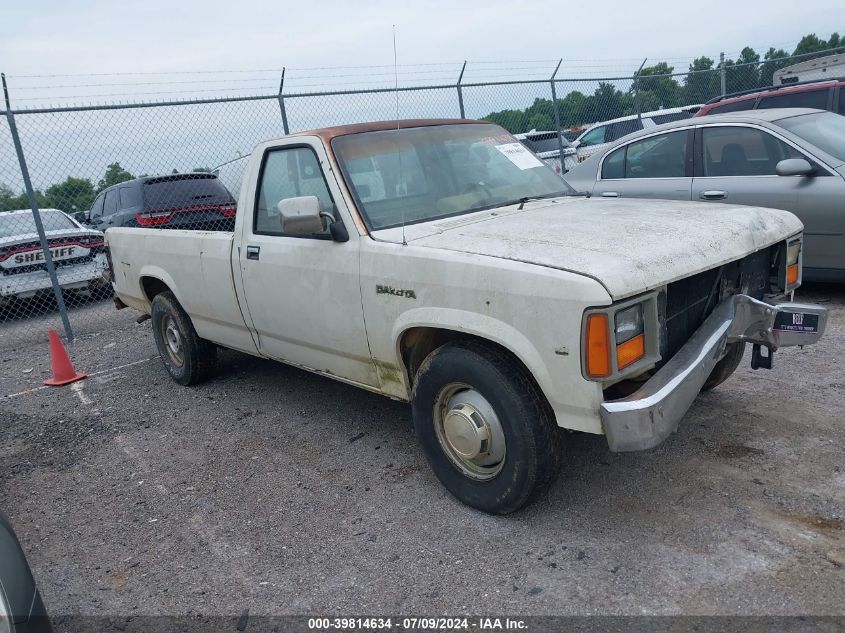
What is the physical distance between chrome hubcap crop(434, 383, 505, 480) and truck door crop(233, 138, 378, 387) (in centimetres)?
60

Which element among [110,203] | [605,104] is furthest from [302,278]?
[605,104]

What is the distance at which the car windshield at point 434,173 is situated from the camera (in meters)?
3.94

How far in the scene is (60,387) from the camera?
6.52 meters

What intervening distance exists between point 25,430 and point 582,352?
4594mm

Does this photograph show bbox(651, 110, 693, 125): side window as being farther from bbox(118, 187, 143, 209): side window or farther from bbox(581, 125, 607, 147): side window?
bbox(118, 187, 143, 209): side window

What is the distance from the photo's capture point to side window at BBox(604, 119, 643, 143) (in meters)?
14.1

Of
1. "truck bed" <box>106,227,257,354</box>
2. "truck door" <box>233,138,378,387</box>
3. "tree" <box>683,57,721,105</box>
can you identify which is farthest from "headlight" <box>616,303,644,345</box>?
"tree" <box>683,57,721,105</box>

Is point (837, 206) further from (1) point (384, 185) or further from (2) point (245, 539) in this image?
(2) point (245, 539)

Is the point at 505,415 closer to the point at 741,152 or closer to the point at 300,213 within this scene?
the point at 300,213

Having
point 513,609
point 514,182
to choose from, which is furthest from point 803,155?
point 513,609

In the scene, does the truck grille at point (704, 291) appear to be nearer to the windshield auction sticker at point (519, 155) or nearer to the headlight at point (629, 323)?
the headlight at point (629, 323)

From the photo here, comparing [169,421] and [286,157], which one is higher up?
[286,157]

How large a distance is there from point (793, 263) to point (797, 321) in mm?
634

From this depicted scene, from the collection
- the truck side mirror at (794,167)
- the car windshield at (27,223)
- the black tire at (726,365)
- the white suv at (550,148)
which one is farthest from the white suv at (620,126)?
the black tire at (726,365)
